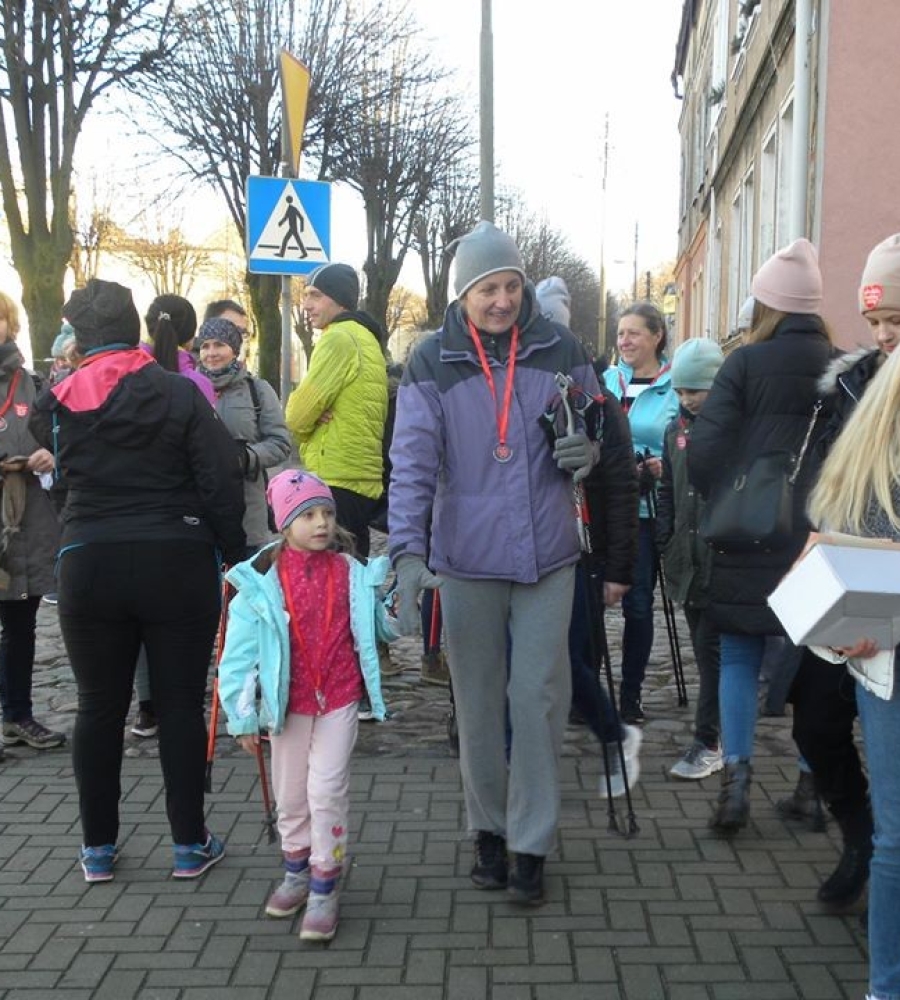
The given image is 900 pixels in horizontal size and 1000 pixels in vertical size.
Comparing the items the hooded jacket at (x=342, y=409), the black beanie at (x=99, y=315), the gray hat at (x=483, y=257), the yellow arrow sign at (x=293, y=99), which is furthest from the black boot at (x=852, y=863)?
the yellow arrow sign at (x=293, y=99)

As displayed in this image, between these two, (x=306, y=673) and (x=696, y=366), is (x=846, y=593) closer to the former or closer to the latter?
(x=306, y=673)

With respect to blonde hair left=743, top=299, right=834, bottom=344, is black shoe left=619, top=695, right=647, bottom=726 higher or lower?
lower

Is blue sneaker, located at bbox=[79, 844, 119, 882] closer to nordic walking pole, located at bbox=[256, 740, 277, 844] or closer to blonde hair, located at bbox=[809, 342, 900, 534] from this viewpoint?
nordic walking pole, located at bbox=[256, 740, 277, 844]

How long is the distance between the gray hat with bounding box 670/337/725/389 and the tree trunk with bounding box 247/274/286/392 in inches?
610

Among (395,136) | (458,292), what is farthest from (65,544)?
(395,136)

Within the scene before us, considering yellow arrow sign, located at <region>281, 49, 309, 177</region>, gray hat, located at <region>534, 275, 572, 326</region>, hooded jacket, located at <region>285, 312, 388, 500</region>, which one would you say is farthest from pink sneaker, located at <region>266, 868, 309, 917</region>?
yellow arrow sign, located at <region>281, 49, 309, 177</region>

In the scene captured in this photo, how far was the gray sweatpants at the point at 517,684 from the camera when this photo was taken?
144 inches

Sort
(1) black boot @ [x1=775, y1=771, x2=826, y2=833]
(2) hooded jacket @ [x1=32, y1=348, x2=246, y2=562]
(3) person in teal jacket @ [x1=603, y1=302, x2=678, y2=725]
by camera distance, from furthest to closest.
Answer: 1. (3) person in teal jacket @ [x1=603, y1=302, x2=678, y2=725]
2. (1) black boot @ [x1=775, y1=771, x2=826, y2=833]
3. (2) hooded jacket @ [x1=32, y1=348, x2=246, y2=562]

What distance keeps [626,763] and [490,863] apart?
0.94m

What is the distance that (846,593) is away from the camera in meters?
2.46

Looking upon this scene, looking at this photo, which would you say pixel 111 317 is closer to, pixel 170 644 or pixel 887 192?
pixel 170 644

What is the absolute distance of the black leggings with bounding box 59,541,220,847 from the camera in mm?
3744

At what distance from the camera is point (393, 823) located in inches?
172

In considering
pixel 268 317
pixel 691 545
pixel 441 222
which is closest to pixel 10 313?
pixel 691 545
